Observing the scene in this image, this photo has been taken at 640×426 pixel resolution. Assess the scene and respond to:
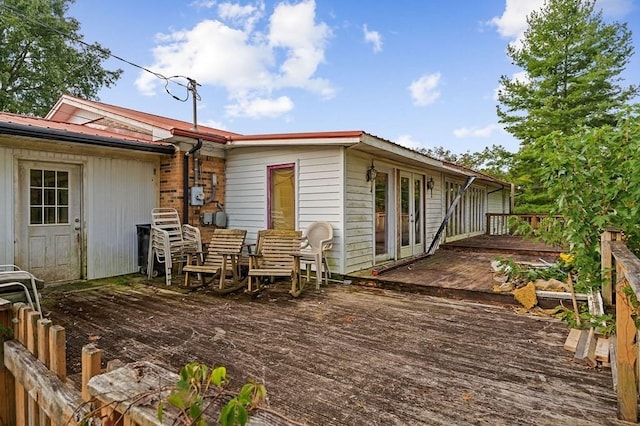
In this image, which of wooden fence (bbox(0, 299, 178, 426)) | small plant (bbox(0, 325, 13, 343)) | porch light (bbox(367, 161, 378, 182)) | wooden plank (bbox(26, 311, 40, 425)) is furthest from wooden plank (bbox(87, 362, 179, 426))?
porch light (bbox(367, 161, 378, 182))

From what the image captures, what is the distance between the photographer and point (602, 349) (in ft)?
10.0

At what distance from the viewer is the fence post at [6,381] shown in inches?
74.2

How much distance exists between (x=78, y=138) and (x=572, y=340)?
21.6 feet

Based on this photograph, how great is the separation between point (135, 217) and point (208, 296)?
2542mm

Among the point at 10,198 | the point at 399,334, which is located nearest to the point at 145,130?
the point at 10,198

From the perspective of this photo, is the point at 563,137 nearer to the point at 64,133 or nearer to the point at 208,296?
the point at 208,296

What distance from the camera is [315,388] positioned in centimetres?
258

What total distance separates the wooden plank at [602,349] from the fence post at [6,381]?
3948 millimetres

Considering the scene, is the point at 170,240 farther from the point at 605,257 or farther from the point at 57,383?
the point at 605,257

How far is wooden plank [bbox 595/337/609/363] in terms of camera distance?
293 cm

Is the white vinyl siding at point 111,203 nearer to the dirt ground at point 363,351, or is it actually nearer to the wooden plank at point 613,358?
the dirt ground at point 363,351

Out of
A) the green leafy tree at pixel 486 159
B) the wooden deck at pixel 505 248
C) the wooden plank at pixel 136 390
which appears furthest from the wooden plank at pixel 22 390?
the green leafy tree at pixel 486 159

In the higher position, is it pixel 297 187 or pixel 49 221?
pixel 297 187

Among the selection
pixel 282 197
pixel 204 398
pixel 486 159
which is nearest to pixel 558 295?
pixel 282 197
